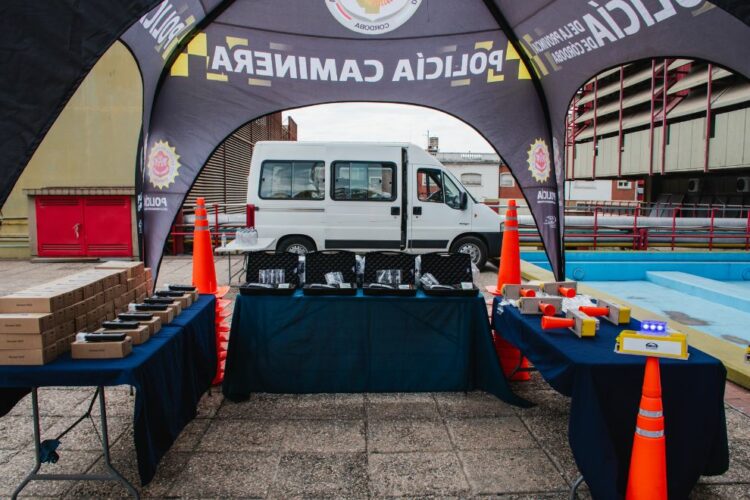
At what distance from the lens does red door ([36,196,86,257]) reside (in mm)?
11867

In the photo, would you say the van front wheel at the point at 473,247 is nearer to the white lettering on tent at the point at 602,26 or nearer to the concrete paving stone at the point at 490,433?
the white lettering on tent at the point at 602,26

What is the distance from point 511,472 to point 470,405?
3.11ft

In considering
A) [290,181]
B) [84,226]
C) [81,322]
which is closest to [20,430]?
[81,322]

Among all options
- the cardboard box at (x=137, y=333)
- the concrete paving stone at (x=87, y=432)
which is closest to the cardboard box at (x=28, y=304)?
the cardboard box at (x=137, y=333)

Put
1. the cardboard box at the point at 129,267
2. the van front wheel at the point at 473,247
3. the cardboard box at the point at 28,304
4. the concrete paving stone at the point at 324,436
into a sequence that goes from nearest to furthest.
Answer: the cardboard box at the point at 28,304 → the concrete paving stone at the point at 324,436 → the cardboard box at the point at 129,267 → the van front wheel at the point at 473,247

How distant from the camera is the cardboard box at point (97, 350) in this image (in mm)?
2697

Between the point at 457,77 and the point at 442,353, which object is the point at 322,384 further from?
the point at 457,77

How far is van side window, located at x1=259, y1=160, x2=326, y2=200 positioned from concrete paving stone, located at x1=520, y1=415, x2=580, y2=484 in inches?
289

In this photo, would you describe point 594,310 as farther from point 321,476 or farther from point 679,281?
point 679,281

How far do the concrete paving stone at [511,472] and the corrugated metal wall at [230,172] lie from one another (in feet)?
37.0

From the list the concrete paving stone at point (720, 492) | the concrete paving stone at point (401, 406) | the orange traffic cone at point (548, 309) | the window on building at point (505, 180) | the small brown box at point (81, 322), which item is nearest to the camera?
the concrete paving stone at point (720, 492)

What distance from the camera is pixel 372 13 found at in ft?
16.6

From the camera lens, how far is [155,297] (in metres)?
3.79

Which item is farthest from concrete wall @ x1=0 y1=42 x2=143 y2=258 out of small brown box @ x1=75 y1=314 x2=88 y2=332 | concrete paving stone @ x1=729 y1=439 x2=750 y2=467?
concrete paving stone @ x1=729 y1=439 x2=750 y2=467
